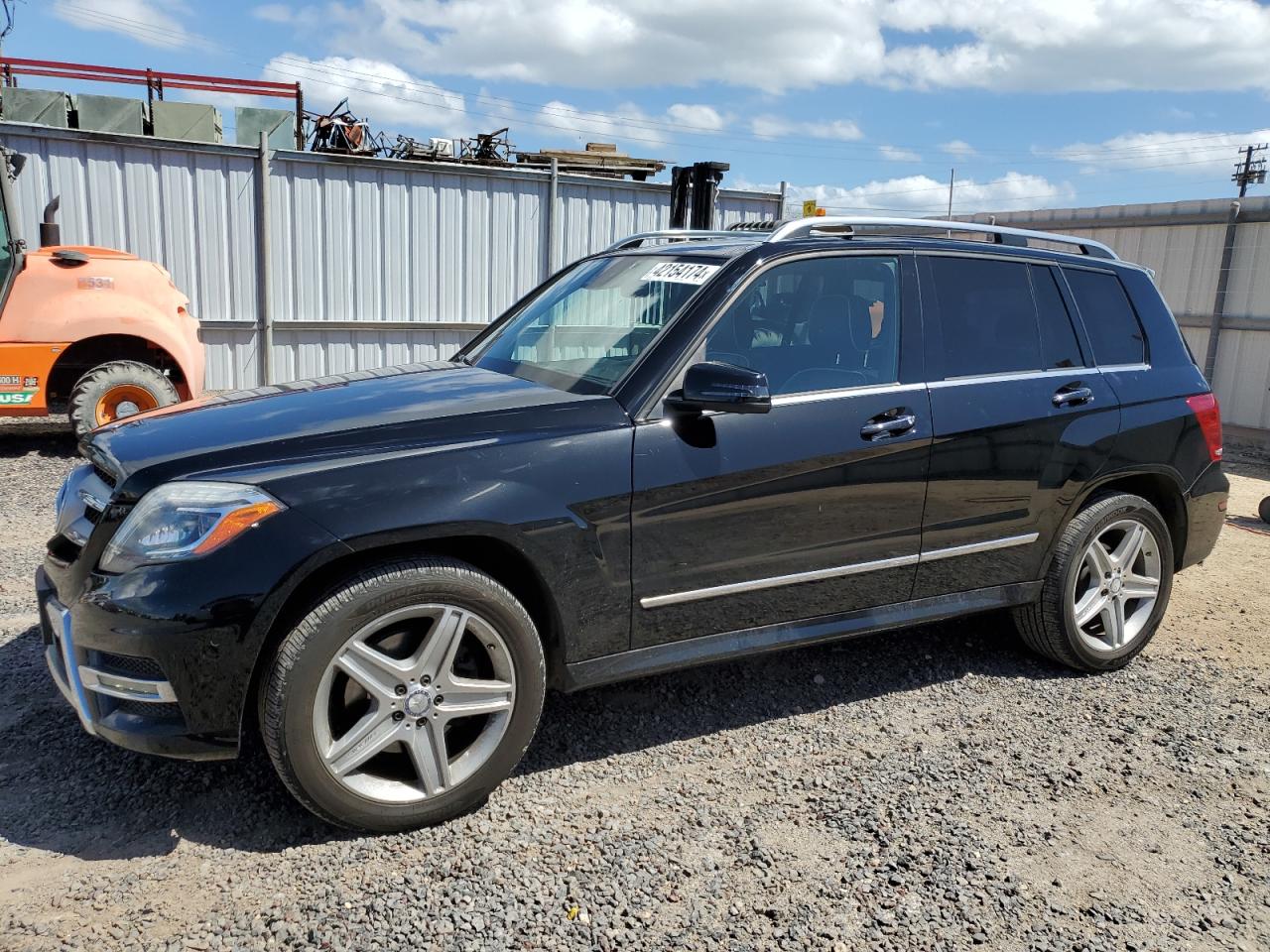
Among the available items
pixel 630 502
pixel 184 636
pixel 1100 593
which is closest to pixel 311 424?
pixel 184 636

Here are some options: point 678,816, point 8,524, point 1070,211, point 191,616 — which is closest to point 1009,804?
point 678,816

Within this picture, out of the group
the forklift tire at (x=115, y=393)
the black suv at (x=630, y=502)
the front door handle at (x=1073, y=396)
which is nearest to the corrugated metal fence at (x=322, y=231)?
the forklift tire at (x=115, y=393)

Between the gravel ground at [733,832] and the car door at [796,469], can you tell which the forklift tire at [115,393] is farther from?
the car door at [796,469]

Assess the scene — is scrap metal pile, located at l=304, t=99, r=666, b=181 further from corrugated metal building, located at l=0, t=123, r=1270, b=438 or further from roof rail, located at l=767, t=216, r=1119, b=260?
roof rail, located at l=767, t=216, r=1119, b=260

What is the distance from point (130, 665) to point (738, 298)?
7.54ft

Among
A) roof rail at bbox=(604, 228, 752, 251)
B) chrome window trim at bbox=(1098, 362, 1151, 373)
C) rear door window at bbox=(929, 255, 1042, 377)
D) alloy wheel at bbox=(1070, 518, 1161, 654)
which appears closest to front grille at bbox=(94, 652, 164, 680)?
roof rail at bbox=(604, 228, 752, 251)

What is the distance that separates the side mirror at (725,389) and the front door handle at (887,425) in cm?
59

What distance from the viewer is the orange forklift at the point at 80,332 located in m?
8.10

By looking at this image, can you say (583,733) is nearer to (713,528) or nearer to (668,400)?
(713,528)

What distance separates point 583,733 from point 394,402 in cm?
143

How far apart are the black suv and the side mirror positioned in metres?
0.01

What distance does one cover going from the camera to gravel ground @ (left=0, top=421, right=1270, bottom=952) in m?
2.67

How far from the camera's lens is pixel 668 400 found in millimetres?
3332

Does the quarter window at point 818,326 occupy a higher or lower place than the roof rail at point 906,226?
lower
